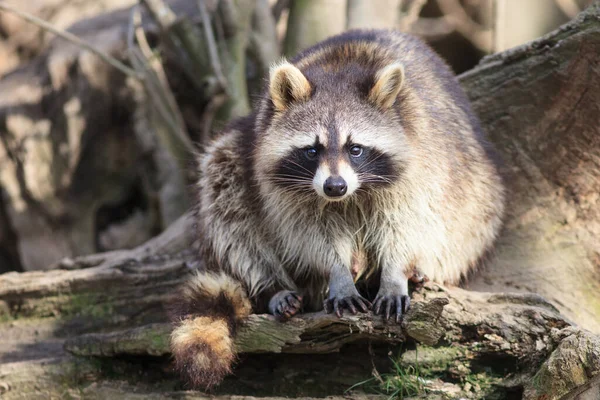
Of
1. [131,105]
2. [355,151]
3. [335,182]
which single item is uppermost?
[131,105]

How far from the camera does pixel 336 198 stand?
372 centimetres

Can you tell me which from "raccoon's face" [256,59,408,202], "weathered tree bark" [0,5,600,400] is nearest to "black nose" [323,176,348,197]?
"raccoon's face" [256,59,408,202]

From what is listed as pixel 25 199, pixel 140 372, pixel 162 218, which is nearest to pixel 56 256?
pixel 25 199

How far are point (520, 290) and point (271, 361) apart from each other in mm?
1711

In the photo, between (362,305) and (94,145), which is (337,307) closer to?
(362,305)

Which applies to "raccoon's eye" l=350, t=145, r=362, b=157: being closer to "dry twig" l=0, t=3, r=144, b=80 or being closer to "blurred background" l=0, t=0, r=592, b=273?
"blurred background" l=0, t=0, r=592, b=273

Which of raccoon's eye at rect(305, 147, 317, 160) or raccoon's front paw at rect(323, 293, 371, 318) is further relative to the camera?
raccoon's eye at rect(305, 147, 317, 160)

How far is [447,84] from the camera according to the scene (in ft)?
15.6

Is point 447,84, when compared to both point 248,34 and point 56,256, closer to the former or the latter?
point 248,34

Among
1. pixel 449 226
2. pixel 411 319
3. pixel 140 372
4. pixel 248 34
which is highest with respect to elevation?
pixel 248 34

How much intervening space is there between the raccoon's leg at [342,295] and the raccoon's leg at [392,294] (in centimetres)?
9

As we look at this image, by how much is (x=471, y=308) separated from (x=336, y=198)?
0.91 meters

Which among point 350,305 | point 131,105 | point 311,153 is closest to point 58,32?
point 131,105

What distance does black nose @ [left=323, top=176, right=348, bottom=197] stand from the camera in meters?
3.66
